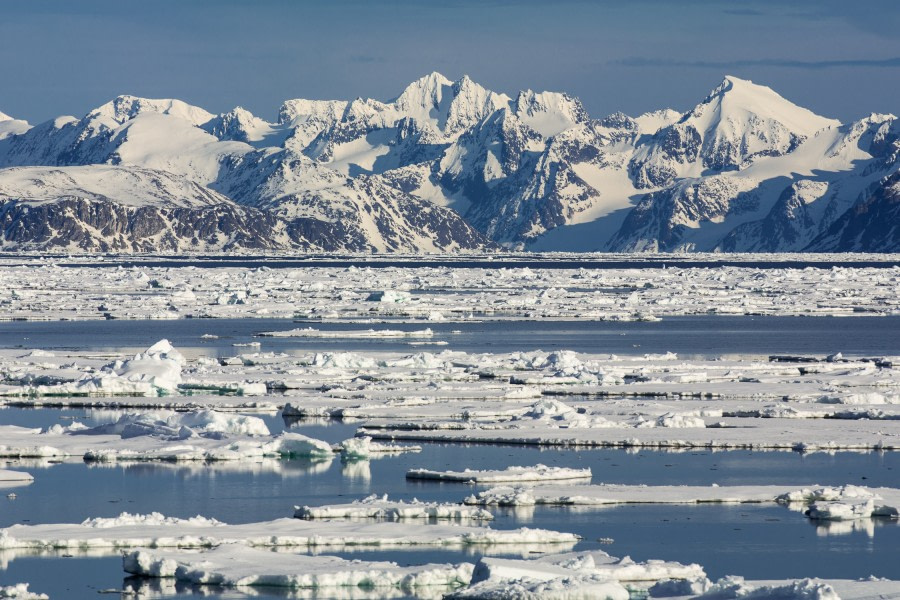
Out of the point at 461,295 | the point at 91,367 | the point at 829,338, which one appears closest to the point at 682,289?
the point at 461,295

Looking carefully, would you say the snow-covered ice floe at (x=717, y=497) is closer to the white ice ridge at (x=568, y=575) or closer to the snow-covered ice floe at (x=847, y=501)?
the snow-covered ice floe at (x=847, y=501)

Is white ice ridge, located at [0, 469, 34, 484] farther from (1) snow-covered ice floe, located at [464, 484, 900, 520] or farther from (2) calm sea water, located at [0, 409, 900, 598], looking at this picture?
(1) snow-covered ice floe, located at [464, 484, 900, 520]

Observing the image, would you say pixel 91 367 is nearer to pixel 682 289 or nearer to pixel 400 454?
pixel 400 454

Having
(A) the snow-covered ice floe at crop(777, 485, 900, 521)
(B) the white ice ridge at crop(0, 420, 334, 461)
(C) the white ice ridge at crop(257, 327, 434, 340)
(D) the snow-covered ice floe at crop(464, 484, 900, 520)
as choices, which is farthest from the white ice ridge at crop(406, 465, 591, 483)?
(C) the white ice ridge at crop(257, 327, 434, 340)

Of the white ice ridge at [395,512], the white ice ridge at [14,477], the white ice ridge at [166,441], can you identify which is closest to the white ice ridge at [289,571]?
the white ice ridge at [395,512]

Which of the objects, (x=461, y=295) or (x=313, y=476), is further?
(x=461, y=295)

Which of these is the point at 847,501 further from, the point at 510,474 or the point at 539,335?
the point at 539,335
